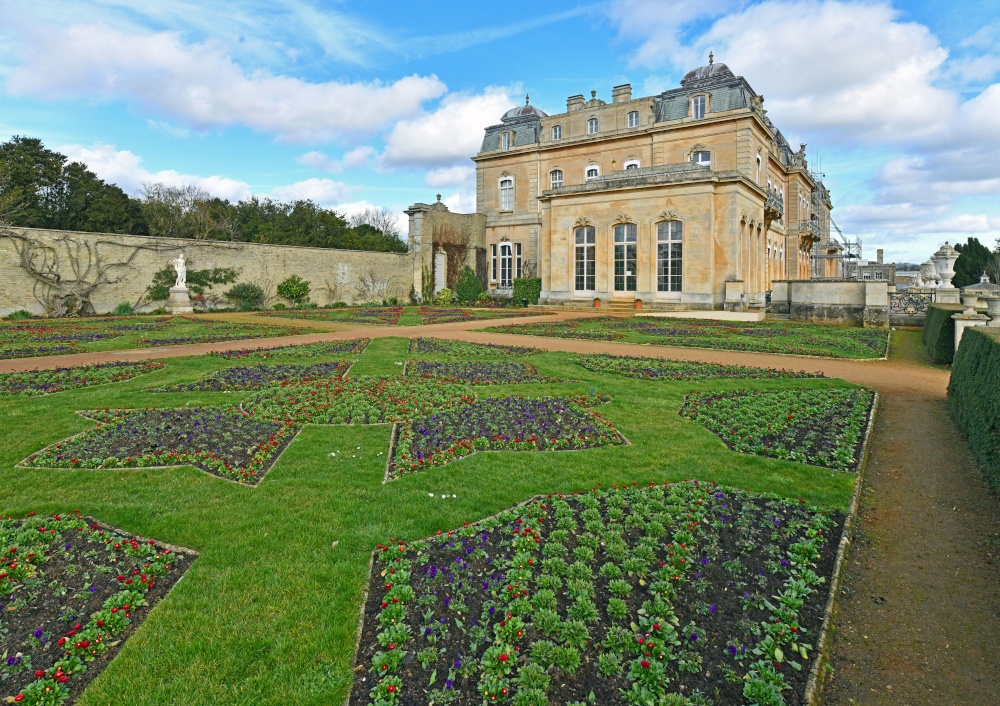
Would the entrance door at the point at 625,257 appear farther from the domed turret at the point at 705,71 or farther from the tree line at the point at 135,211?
the tree line at the point at 135,211

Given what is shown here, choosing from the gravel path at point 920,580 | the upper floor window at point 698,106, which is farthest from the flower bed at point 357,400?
the upper floor window at point 698,106

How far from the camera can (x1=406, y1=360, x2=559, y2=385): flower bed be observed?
9.84 metres

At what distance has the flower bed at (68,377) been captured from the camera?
8.82 meters

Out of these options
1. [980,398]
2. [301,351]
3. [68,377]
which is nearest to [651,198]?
[301,351]

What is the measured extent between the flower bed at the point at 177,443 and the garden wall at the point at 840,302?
2170 centimetres

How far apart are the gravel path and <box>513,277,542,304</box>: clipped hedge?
85.5 ft

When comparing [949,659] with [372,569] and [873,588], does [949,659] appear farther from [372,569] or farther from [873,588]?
[372,569]

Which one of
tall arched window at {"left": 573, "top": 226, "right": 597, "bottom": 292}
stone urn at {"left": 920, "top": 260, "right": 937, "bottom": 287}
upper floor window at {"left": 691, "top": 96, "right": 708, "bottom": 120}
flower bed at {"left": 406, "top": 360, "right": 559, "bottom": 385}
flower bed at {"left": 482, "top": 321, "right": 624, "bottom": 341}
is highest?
upper floor window at {"left": 691, "top": 96, "right": 708, "bottom": 120}

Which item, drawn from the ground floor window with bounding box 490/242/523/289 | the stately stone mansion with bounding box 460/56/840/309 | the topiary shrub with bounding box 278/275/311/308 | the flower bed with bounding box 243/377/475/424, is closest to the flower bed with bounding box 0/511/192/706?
the flower bed with bounding box 243/377/475/424

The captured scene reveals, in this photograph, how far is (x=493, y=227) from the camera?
40438mm

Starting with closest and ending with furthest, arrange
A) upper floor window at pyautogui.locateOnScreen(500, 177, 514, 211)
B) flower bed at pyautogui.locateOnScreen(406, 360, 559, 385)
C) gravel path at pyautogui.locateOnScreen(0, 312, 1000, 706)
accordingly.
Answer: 1. gravel path at pyautogui.locateOnScreen(0, 312, 1000, 706)
2. flower bed at pyautogui.locateOnScreen(406, 360, 559, 385)
3. upper floor window at pyautogui.locateOnScreen(500, 177, 514, 211)

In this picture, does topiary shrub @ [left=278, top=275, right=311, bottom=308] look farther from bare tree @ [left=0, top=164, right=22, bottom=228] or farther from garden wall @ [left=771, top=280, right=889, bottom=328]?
garden wall @ [left=771, top=280, right=889, bottom=328]

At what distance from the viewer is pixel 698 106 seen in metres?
33.8

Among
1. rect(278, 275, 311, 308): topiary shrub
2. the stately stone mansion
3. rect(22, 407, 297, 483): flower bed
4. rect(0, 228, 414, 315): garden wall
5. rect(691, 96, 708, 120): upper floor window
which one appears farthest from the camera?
rect(691, 96, 708, 120): upper floor window
